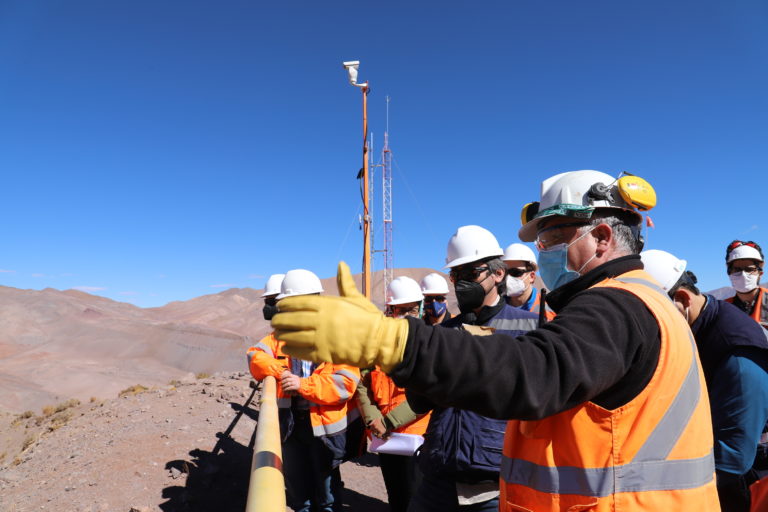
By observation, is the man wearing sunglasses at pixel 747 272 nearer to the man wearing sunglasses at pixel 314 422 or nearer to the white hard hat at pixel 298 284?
the man wearing sunglasses at pixel 314 422

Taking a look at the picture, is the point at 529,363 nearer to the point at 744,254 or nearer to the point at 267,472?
the point at 267,472

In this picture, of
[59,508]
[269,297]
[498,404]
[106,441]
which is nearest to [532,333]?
[498,404]

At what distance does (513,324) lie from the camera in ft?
9.63

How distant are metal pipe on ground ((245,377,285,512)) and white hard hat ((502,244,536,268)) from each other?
394 cm

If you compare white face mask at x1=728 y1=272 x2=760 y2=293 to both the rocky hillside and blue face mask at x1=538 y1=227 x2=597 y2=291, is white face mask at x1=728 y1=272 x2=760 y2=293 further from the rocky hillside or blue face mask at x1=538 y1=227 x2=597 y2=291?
the rocky hillside

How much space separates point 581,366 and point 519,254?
196 inches

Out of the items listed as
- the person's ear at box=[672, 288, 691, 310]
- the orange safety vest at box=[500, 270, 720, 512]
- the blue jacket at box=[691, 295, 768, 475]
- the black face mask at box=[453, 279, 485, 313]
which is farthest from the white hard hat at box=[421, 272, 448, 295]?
the orange safety vest at box=[500, 270, 720, 512]

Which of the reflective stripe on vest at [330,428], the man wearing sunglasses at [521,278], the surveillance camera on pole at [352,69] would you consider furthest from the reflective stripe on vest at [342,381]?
the surveillance camera on pole at [352,69]

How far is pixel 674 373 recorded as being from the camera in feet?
4.28

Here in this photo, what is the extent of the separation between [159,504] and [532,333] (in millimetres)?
5139

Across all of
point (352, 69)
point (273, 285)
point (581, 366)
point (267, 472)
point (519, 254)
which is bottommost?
point (267, 472)

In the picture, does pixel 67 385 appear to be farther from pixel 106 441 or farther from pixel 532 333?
pixel 532 333

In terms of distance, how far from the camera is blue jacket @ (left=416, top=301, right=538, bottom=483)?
2572 millimetres

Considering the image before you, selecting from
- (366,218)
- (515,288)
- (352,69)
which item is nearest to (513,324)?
(515,288)
